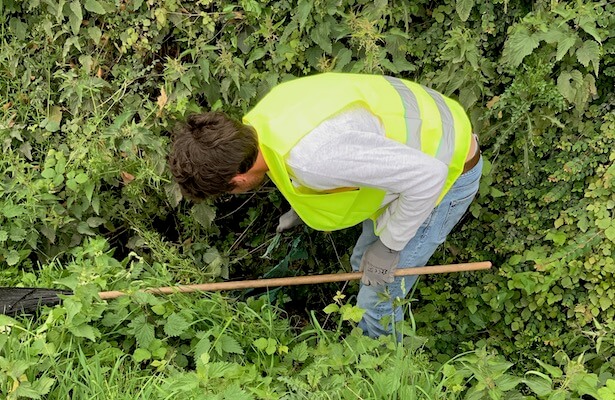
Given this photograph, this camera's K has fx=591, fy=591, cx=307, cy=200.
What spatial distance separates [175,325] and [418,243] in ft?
3.48

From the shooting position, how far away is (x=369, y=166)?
188 cm

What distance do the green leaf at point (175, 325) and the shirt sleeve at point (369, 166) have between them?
2.71 ft

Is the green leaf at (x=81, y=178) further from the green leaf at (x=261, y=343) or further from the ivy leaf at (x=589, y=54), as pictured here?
the ivy leaf at (x=589, y=54)

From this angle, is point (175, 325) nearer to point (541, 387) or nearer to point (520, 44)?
point (541, 387)

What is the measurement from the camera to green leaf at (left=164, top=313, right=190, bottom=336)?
2369 millimetres

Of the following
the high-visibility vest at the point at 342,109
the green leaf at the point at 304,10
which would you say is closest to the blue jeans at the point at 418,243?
the high-visibility vest at the point at 342,109

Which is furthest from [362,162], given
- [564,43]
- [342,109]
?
[564,43]

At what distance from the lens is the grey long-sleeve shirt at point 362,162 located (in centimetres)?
185

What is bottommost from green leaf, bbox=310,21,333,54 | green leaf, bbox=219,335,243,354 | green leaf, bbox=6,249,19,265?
green leaf, bbox=6,249,19,265

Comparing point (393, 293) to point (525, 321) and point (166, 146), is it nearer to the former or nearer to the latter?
point (525, 321)

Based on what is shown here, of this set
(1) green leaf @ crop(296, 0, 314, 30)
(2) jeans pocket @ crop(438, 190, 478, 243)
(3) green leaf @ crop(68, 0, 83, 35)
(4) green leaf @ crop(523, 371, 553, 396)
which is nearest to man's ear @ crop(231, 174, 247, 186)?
(2) jeans pocket @ crop(438, 190, 478, 243)

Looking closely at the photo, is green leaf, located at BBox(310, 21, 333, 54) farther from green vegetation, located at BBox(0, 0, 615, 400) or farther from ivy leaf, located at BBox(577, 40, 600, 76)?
ivy leaf, located at BBox(577, 40, 600, 76)

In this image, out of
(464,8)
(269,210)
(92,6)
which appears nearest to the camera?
(464,8)

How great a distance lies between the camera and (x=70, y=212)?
3.21 metres
